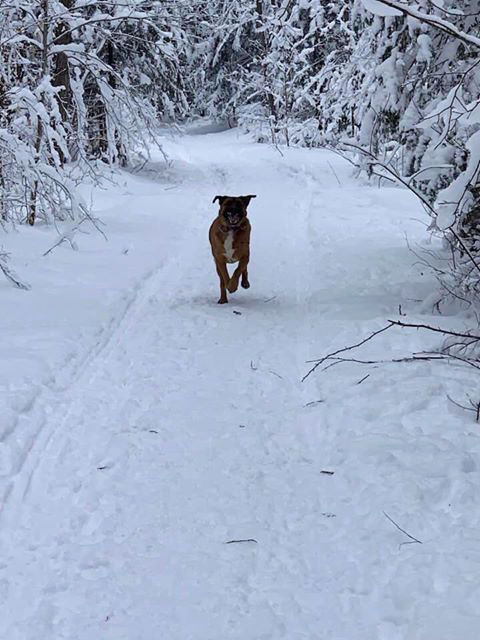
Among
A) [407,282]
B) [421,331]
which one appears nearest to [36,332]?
[421,331]

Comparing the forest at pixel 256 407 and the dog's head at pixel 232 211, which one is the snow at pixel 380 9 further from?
the dog's head at pixel 232 211

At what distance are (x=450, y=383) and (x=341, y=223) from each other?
32.7ft

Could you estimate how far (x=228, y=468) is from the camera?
183 inches

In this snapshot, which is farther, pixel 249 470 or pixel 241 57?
pixel 241 57

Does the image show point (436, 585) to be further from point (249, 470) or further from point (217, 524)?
point (249, 470)

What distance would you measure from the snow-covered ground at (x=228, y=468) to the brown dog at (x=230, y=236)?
0.44 m

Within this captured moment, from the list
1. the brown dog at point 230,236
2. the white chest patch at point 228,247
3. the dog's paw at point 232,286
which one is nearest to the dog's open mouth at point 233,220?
the brown dog at point 230,236

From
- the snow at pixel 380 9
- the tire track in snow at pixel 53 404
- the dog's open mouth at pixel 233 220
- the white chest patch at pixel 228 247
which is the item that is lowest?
the tire track in snow at pixel 53 404

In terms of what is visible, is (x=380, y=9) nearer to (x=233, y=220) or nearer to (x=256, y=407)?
(x=256, y=407)

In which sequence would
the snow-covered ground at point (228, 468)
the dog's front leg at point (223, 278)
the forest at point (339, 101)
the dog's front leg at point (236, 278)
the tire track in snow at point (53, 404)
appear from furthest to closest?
1. the dog's front leg at point (236, 278)
2. the dog's front leg at point (223, 278)
3. the forest at point (339, 101)
4. the tire track in snow at point (53, 404)
5. the snow-covered ground at point (228, 468)

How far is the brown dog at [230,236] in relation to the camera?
8664 mm

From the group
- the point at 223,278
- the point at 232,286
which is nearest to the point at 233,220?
the point at 223,278

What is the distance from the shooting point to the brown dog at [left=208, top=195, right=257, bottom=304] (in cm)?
866

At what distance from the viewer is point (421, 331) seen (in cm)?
751
